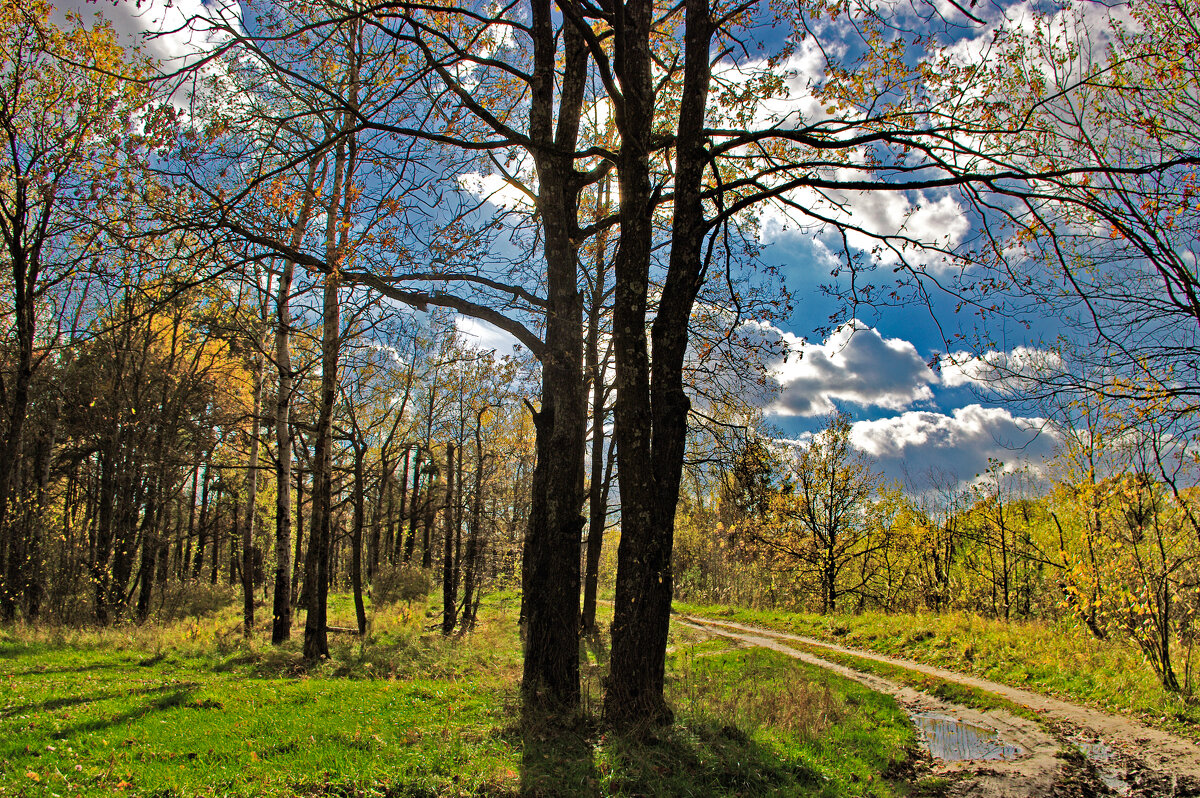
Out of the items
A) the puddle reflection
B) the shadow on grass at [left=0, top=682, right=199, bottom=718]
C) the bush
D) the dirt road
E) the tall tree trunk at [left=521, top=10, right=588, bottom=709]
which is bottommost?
the bush

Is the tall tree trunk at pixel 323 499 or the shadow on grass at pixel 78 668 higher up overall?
the tall tree trunk at pixel 323 499

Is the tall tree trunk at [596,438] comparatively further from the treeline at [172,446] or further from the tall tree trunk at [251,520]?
the tall tree trunk at [251,520]

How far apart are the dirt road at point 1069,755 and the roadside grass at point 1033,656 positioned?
46 centimetres

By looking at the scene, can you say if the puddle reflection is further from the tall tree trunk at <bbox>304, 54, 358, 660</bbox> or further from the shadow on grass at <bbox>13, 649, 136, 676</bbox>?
the shadow on grass at <bbox>13, 649, 136, 676</bbox>

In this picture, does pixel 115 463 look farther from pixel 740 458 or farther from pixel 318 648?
pixel 740 458

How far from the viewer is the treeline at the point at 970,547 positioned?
895 centimetres

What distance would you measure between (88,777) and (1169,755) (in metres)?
10.9

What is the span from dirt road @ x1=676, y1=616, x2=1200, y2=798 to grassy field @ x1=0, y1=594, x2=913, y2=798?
89cm

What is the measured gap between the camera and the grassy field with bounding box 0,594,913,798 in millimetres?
4445


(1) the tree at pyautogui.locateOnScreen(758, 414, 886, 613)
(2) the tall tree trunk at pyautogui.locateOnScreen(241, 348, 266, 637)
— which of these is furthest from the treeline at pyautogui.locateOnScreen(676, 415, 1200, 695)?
(2) the tall tree trunk at pyautogui.locateOnScreen(241, 348, 266, 637)

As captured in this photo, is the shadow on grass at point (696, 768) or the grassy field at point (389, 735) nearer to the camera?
the grassy field at point (389, 735)

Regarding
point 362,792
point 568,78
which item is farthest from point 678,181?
point 362,792

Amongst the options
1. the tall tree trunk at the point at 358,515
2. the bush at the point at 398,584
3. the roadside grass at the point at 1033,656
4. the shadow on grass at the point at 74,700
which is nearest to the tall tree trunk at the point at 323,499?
the tall tree trunk at the point at 358,515

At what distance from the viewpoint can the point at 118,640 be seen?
12.7 metres
